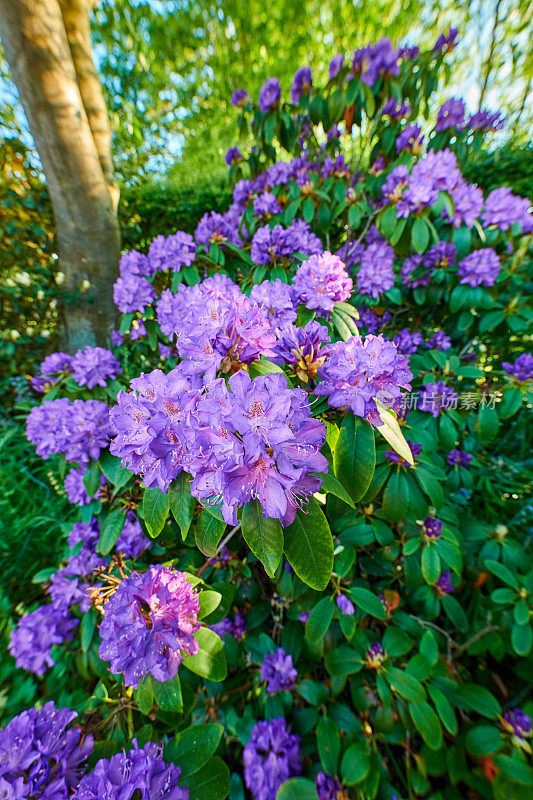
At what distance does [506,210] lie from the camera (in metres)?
1.92

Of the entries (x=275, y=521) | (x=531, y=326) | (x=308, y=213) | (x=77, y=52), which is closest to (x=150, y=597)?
(x=275, y=521)

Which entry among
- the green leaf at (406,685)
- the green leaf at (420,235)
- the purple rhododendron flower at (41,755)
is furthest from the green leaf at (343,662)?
the green leaf at (420,235)

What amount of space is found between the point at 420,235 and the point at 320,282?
3.09 ft

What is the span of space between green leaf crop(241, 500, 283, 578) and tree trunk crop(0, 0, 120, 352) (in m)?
2.39

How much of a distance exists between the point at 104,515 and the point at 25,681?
3.49ft

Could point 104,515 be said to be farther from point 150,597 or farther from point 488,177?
point 488,177

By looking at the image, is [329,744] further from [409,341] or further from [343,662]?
[409,341]

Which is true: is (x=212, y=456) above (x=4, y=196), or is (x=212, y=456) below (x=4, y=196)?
below

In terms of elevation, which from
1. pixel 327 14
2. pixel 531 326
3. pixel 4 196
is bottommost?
pixel 531 326

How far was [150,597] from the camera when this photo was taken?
0.85m

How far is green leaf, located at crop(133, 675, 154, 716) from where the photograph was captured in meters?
0.91

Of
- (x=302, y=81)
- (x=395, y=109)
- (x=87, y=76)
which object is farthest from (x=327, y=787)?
(x=87, y=76)

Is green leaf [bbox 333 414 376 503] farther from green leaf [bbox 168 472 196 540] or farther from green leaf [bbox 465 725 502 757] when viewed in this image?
green leaf [bbox 465 725 502 757]

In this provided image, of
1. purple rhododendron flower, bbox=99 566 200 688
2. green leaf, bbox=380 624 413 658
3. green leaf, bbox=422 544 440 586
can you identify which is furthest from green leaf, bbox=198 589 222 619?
green leaf, bbox=422 544 440 586
